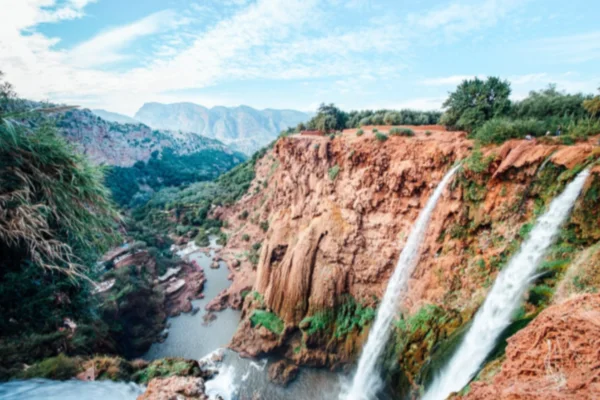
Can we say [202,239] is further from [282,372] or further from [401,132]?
[401,132]

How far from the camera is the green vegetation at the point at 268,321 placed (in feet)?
47.3

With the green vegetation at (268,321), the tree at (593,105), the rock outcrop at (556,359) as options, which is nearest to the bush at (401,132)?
the tree at (593,105)

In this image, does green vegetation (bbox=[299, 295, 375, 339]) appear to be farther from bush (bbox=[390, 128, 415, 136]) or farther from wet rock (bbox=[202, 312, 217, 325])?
bush (bbox=[390, 128, 415, 136])

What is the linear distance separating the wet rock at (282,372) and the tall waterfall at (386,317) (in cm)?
257

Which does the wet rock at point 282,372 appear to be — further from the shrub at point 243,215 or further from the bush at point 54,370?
the shrub at point 243,215

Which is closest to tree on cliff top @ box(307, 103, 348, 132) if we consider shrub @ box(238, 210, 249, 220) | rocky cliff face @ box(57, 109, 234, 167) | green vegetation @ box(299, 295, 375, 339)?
green vegetation @ box(299, 295, 375, 339)

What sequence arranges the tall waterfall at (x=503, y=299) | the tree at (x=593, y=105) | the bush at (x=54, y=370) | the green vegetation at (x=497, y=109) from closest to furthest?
the bush at (x=54, y=370), the tall waterfall at (x=503, y=299), the tree at (x=593, y=105), the green vegetation at (x=497, y=109)

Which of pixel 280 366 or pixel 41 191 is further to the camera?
pixel 280 366

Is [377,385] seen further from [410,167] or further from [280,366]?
[410,167]

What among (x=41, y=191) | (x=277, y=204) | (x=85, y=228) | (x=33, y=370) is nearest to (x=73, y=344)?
(x=33, y=370)

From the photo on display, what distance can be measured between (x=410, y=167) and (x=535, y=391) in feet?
29.9

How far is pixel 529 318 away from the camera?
6766 mm

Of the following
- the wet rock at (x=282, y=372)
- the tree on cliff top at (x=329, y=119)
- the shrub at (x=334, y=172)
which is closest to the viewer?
the wet rock at (x=282, y=372)

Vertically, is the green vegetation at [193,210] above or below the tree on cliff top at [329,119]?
below
